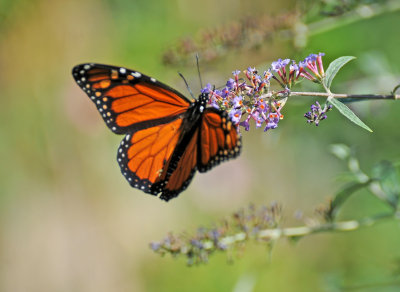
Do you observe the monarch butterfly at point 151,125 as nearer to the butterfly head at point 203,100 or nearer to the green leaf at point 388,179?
the butterfly head at point 203,100

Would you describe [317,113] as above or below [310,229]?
above

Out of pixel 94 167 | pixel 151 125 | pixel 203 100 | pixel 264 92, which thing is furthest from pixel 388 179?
pixel 94 167

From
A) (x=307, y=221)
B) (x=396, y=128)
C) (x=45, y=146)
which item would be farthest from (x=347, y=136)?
(x=45, y=146)

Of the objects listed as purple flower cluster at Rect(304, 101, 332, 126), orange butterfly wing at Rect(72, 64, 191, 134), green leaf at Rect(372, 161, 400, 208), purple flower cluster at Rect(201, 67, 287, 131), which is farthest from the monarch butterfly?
green leaf at Rect(372, 161, 400, 208)

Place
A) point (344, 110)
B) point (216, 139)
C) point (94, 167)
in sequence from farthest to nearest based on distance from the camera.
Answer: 1. point (94, 167)
2. point (216, 139)
3. point (344, 110)

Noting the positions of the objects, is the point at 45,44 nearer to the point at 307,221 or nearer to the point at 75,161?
the point at 75,161

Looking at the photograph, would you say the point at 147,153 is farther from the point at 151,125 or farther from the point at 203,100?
the point at 203,100

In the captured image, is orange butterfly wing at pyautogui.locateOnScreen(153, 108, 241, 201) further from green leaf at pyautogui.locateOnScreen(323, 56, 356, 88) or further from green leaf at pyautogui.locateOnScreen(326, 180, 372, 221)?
green leaf at pyautogui.locateOnScreen(326, 180, 372, 221)
